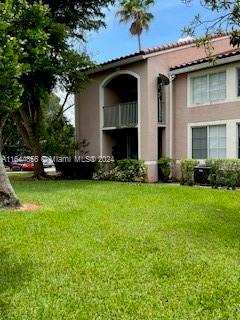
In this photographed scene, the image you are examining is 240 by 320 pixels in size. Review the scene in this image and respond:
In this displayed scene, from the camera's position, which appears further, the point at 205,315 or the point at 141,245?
the point at 141,245

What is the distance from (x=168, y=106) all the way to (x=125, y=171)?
13.5ft

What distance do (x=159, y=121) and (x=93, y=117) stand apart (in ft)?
14.9

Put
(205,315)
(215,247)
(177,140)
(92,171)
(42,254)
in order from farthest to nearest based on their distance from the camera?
(92,171) < (177,140) < (215,247) < (42,254) < (205,315)

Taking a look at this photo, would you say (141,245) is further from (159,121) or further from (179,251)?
(159,121)

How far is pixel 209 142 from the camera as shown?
21469 millimetres

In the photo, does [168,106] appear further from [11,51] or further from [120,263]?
[120,263]

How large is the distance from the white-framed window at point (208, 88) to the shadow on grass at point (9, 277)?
15.9m

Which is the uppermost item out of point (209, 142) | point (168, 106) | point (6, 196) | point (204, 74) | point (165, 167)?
point (204, 74)

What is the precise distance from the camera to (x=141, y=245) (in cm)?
786

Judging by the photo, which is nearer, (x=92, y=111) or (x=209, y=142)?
(x=209, y=142)

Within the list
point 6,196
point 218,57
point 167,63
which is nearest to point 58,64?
point 167,63

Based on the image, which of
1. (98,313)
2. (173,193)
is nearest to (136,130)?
(173,193)

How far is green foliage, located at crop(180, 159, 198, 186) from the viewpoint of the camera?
810 inches

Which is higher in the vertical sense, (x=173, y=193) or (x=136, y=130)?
(x=136, y=130)
